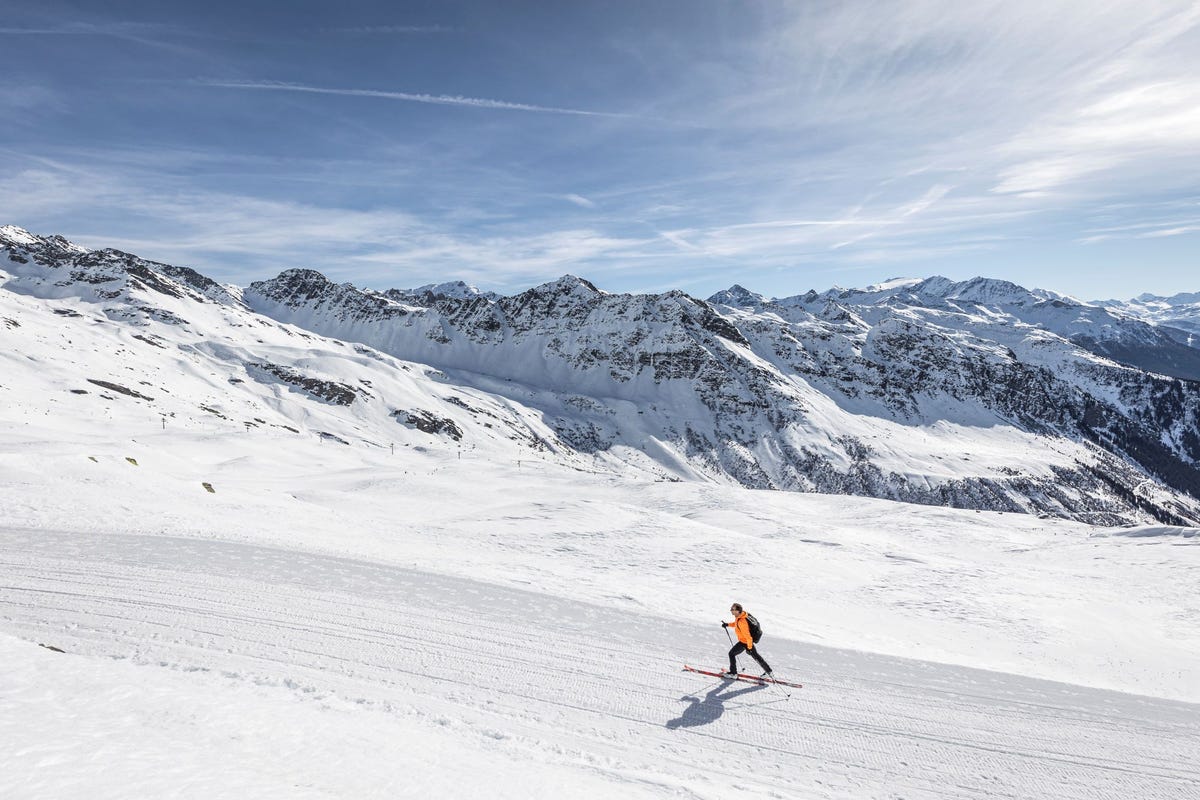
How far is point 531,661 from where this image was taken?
11406mm

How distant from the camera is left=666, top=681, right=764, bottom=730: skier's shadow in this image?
982cm

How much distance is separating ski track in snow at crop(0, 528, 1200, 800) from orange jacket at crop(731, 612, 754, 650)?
78 cm

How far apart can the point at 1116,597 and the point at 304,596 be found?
90.2ft

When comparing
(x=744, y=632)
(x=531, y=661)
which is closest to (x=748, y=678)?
(x=744, y=632)

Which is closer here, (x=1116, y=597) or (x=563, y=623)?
(x=563, y=623)

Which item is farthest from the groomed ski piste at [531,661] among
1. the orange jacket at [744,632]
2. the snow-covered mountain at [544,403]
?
the snow-covered mountain at [544,403]

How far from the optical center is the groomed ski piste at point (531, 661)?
7.48 metres

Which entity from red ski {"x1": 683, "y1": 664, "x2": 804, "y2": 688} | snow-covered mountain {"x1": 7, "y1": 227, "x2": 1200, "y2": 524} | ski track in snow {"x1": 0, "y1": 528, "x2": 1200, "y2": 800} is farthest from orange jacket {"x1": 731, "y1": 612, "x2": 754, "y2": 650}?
snow-covered mountain {"x1": 7, "y1": 227, "x2": 1200, "y2": 524}

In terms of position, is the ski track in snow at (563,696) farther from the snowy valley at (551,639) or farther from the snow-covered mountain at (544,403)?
the snow-covered mountain at (544,403)

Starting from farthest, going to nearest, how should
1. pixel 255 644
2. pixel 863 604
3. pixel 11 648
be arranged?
pixel 863 604
pixel 255 644
pixel 11 648

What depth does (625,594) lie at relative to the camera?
1669 cm

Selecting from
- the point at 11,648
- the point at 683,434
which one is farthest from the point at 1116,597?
the point at 683,434

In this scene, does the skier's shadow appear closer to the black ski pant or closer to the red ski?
the red ski

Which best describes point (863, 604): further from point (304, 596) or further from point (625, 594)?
point (304, 596)
